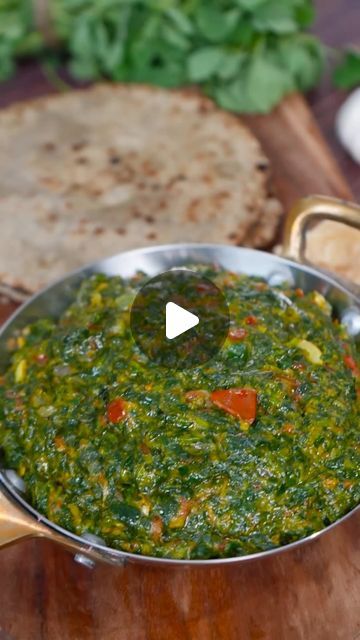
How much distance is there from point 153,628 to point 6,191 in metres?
2.29

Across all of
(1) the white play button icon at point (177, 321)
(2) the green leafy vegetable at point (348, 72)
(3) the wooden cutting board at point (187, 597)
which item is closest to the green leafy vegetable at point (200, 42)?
(2) the green leafy vegetable at point (348, 72)

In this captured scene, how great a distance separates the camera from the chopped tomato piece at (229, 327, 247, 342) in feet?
8.53

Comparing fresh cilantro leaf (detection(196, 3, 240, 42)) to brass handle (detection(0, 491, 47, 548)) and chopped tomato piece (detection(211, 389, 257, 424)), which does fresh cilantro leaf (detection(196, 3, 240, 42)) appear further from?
brass handle (detection(0, 491, 47, 548))

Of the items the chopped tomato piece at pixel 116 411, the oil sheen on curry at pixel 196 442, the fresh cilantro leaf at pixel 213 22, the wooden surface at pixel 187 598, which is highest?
the fresh cilantro leaf at pixel 213 22

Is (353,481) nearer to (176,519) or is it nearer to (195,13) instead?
(176,519)

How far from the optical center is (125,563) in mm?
2627

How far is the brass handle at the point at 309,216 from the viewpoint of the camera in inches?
114

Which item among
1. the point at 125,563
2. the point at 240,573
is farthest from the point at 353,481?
the point at 125,563

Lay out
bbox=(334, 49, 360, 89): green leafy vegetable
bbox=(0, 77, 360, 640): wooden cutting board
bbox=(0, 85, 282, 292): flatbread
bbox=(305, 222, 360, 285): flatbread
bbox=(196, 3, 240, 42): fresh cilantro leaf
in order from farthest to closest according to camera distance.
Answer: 1. bbox=(334, 49, 360, 89): green leafy vegetable
2. bbox=(196, 3, 240, 42): fresh cilantro leaf
3. bbox=(0, 85, 282, 292): flatbread
4. bbox=(305, 222, 360, 285): flatbread
5. bbox=(0, 77, 360, 640): wooden cutting board

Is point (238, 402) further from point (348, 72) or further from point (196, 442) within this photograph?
point (348, 72)

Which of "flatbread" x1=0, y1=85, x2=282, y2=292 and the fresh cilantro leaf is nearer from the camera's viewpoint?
"flatbread" x1=0, y1=85, x2=282, y2=292
